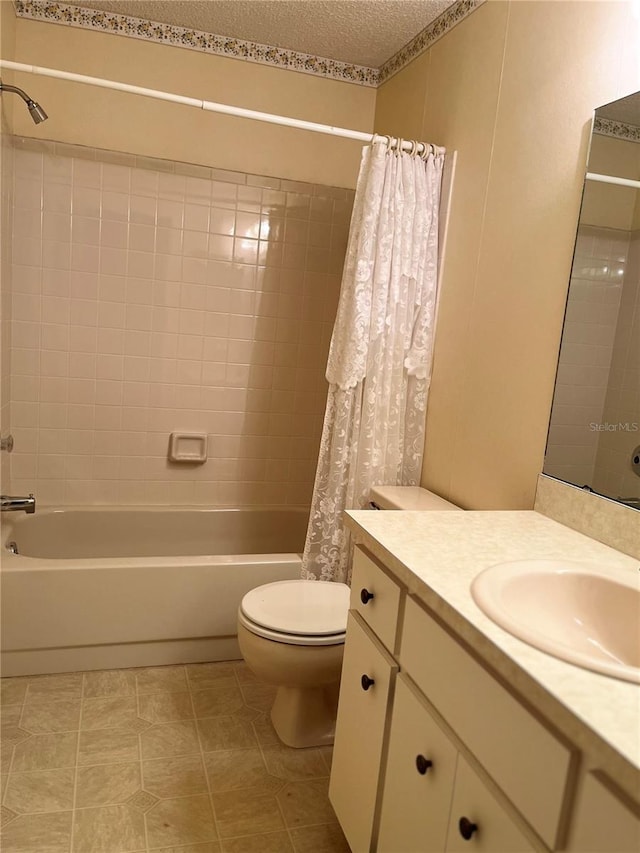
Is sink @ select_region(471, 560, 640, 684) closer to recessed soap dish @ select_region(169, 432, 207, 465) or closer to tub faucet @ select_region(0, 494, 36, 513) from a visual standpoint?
tub faucet @ select_region(0, 494, 36, 513)

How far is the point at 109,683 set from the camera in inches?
91.1

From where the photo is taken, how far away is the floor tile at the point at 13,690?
2156 mm

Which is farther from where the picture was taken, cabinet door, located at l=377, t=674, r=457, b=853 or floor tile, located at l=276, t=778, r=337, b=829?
floor tile, located at l=276, t=778, r=337, b=829

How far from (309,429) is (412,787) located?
2.14 meters

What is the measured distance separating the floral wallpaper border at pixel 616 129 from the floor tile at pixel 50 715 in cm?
231

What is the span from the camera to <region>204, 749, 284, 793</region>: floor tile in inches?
73.0

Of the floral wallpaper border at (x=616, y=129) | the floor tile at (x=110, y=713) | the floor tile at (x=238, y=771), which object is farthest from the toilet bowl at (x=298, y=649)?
the floral wallpaper border at (x=616, y=129)

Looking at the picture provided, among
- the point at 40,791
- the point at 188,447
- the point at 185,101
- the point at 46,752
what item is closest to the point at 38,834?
the point at 40,791

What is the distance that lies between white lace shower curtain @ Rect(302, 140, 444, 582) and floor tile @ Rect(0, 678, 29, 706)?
109 cm

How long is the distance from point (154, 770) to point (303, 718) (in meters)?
0.47

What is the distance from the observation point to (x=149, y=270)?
9.46ft

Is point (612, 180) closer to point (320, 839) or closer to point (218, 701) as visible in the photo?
point (320, 839)

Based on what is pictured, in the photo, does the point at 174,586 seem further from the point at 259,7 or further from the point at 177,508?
the point at 259,7

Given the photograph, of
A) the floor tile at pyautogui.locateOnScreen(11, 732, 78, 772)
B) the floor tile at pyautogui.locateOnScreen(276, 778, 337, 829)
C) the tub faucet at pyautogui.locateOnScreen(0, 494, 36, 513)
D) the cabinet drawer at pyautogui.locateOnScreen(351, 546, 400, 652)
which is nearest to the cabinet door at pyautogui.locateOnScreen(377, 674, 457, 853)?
the cabinet drawer at pyautogui.locateOnScreen(351, 546, 400, 652)
